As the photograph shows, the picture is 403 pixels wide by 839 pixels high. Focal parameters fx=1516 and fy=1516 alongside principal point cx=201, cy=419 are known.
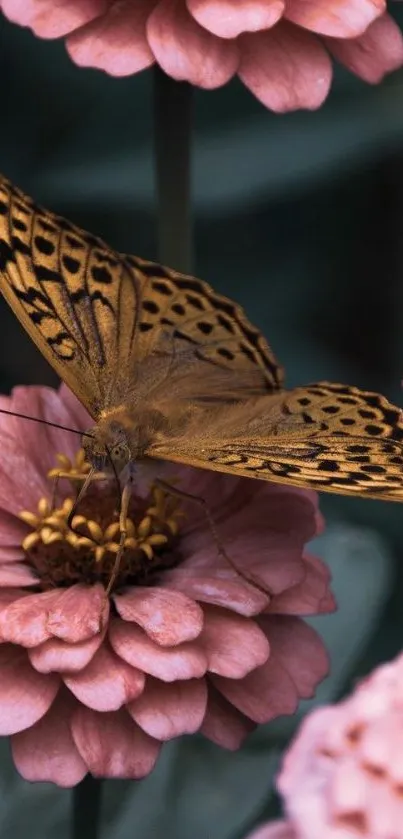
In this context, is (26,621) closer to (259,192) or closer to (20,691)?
(20,691)

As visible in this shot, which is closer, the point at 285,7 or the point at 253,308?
the point at 285,7

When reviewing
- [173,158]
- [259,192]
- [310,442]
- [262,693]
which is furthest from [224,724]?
[259,192]

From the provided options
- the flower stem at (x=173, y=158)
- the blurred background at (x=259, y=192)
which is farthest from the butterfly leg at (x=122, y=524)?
the blurred background at (x=259, y=192)

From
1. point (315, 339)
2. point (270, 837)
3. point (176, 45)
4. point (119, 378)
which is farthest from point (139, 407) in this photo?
point (315, 339)

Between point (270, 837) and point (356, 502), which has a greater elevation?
point (356, 502)

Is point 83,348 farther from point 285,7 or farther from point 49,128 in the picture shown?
point 49,128

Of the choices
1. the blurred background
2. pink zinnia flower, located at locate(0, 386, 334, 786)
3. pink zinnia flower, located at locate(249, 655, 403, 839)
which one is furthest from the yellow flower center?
the blurred background

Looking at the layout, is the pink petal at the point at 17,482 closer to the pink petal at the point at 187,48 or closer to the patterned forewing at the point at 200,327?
the patterned forewing at the point at 200,327

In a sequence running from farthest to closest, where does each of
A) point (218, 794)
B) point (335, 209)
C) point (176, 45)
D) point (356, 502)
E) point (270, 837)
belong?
point (335, 209), point (356, 502), point (218, 794), point (176, 45), point (270, 837)
